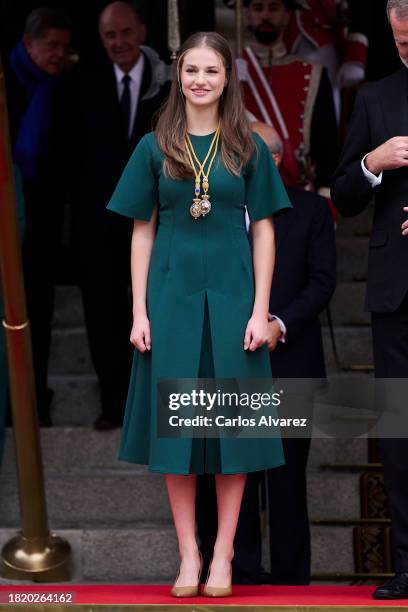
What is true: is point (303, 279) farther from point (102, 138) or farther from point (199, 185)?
point (102, 138)

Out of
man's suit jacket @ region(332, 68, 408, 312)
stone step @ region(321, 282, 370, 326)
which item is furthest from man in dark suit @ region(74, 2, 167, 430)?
man's suit jacket @ region(332, 68, 408, 312)

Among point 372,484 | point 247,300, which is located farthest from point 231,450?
point 372,484

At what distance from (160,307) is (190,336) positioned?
0.14 meters

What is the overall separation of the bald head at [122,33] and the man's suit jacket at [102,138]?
0.07 metres

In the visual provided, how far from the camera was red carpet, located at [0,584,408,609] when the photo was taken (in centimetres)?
527

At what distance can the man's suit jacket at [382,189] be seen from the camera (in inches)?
219

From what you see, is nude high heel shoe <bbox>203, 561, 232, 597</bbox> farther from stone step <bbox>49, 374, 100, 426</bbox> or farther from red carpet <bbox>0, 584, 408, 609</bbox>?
stone step <bbox>49, 374, 100, 426</bbox>

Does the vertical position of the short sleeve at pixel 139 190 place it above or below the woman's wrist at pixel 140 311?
above

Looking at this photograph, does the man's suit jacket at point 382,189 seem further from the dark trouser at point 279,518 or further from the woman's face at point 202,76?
the dark trouser at point 279,518

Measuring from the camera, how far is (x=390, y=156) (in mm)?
5441

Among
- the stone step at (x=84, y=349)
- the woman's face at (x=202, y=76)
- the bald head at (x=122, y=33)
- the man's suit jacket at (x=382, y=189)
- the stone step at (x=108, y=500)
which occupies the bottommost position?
the stone step at (x=108, y=500)

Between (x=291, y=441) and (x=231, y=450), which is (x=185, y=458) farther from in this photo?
(x=291, y=441)

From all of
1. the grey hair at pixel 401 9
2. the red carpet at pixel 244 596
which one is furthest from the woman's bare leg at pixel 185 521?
the grey hair at pixel 401 9

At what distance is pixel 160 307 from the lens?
17.8ft
